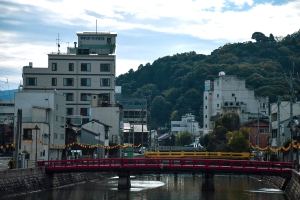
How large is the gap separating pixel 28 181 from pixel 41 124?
15902 mm

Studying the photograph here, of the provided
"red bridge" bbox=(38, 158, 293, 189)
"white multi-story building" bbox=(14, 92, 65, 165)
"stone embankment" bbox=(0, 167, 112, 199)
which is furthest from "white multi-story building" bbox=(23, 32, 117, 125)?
"red bridge" bbox=(38, 158, 293, 189)

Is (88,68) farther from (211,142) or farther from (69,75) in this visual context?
(211,142)

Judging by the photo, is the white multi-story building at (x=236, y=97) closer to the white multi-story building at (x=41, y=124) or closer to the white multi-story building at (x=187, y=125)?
the white multi-story building at (x=187, y=125)

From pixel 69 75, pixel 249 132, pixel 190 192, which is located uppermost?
pixel 69 75

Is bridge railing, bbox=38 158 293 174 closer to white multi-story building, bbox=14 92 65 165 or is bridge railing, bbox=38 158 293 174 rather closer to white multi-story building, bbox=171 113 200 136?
white multi-story building, bbox=14 92 65 165

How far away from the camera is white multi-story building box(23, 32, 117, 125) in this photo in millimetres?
104750

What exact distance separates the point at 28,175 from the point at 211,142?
182ft

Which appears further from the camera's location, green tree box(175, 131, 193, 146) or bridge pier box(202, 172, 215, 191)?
green tree box(175, 131, 193, 146)

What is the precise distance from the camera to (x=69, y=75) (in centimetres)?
10525

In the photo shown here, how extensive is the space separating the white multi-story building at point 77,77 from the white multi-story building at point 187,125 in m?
54.4

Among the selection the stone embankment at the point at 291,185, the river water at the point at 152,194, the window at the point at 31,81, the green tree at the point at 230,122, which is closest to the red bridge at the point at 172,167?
the stone embankment at the point at 291,185

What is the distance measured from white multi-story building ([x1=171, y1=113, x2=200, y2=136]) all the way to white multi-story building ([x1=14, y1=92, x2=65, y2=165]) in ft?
267

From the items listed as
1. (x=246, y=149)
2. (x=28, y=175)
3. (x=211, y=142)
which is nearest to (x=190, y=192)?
(x=28, y=175)

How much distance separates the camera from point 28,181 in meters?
54.6
